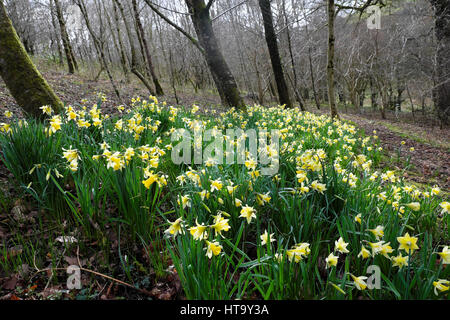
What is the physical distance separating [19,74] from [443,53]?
41.6 ft

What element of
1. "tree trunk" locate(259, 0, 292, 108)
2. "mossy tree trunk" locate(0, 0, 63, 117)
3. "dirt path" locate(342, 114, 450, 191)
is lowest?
"dirt path" locate(342, 114, 450, 191)

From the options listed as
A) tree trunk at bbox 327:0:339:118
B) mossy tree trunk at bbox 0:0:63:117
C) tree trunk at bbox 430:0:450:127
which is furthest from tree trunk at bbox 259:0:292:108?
mossy tree trunk at bbox 0:0:63:117

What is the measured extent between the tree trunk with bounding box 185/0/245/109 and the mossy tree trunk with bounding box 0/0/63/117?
4.12 meters

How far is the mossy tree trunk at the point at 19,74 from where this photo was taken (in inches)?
126

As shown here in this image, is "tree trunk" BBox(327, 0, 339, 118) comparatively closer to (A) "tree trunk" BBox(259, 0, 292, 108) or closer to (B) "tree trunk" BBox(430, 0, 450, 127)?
(A) "tree trunk" BBox(259, 0, 292, 108)

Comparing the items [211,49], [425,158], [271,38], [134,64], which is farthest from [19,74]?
[134,64]

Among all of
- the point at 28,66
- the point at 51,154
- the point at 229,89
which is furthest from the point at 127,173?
the point at 229,89

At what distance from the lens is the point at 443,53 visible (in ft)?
30.2

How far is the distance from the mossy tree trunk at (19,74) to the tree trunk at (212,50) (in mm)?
4121

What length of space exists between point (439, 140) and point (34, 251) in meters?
10.6

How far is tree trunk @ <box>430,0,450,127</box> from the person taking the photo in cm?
903
